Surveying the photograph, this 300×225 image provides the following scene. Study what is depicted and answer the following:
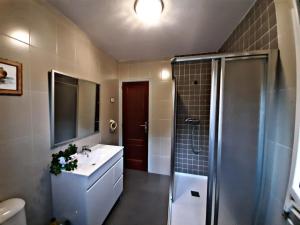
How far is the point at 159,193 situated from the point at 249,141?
6.13 feet

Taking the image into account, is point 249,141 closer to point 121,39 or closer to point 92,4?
point 92,4

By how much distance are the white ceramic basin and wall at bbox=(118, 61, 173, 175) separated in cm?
110

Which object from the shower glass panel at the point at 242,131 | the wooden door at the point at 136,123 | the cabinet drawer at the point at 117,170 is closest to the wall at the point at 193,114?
the wooden door at the point at 136,123

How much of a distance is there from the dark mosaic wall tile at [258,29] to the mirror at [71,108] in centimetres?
206

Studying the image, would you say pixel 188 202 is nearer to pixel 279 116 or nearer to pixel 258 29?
pixel 279 116

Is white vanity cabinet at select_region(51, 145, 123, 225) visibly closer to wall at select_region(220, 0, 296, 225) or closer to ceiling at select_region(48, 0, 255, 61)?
wall at select_region(220, 0, 296, 225)

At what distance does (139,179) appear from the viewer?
2.77 metres

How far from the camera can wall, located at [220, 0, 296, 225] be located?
2.85 feet

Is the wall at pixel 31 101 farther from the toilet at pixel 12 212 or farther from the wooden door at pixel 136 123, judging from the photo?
the wooden door at pixel 136 123

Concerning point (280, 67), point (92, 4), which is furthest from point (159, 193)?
point (92, 4)

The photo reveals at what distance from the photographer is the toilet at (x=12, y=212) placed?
921mm

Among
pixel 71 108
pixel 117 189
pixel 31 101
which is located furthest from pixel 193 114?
pixel 31 101

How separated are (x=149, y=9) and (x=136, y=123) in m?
2.21

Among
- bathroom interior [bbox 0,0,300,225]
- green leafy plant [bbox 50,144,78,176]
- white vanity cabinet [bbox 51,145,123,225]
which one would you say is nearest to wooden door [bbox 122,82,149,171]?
bathroom interior [bbox 0,0,300,225]
